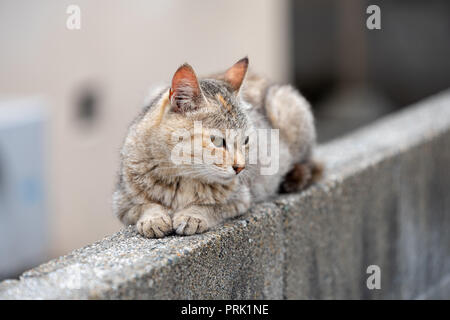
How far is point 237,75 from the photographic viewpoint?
294cm

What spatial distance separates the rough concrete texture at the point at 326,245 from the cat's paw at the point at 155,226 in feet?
0.18

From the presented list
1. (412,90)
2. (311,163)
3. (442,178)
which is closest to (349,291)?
(311,163)

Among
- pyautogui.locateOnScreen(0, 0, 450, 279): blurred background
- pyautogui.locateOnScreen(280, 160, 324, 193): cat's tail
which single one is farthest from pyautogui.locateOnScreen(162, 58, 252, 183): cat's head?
pyautogui.locateOnScreen(0, 0, 450, 279): blurred background

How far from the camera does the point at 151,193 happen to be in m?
2.75

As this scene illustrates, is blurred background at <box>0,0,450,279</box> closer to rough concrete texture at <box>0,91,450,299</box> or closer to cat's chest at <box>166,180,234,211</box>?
rough concrete texture at <box>0,91,450,299</box>

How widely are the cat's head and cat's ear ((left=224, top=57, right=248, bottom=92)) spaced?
0.19 meters

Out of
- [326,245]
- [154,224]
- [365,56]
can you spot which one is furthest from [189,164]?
[365,56]

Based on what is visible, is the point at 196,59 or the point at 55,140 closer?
the point at 55,140

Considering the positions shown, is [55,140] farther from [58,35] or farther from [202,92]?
[202,92]

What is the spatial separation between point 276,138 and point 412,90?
265 inches

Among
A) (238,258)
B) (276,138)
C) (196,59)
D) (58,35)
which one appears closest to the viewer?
(238,258)

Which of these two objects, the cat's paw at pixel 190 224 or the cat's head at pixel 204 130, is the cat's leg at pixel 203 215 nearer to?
the cat's paw at pixel 190 224

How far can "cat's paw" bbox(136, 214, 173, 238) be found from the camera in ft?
8.37

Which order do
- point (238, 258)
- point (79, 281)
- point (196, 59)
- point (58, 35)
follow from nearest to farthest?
1. point (79, 281)
2. point (238, 258)
3. point (58, 35)
4. point (196, 59)
